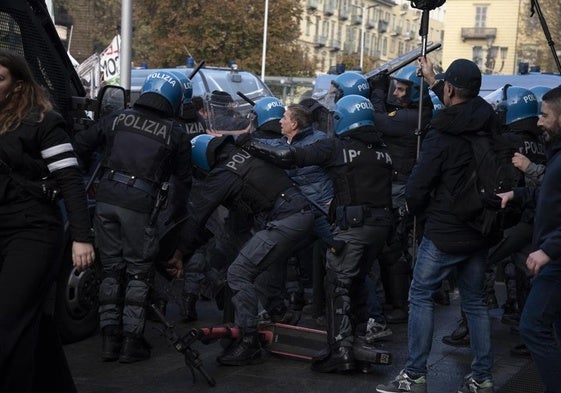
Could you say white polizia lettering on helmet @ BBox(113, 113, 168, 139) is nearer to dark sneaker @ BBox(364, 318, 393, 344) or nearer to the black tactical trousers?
the black tactical trousers

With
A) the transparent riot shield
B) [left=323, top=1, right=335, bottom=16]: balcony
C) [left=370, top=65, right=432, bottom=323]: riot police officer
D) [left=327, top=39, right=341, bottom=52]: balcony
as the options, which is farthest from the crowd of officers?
[left=327, top=39, right=341, bottom=52]: balcony

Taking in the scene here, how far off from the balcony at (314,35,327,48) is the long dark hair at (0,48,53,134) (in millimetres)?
93164

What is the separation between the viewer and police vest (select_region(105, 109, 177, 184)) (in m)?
6.93

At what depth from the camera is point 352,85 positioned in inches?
377

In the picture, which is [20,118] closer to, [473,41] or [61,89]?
[61,89]

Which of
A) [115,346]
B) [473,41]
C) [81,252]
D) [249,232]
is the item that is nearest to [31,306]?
[81,252]

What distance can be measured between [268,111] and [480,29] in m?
88.0

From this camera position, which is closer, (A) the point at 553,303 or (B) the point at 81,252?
(B) the point at 81,252

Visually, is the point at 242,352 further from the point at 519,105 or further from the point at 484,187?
the point at 519,105

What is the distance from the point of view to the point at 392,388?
246 inches

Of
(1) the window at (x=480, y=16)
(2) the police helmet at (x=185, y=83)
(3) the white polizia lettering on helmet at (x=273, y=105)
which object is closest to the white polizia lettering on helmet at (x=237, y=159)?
(2) the police helmet at (x=185, y=83)

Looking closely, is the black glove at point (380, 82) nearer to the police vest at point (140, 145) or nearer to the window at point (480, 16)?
the police vest at point (140, 145)

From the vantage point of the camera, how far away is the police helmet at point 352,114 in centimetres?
717

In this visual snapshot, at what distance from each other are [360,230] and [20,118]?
9.30 ft
